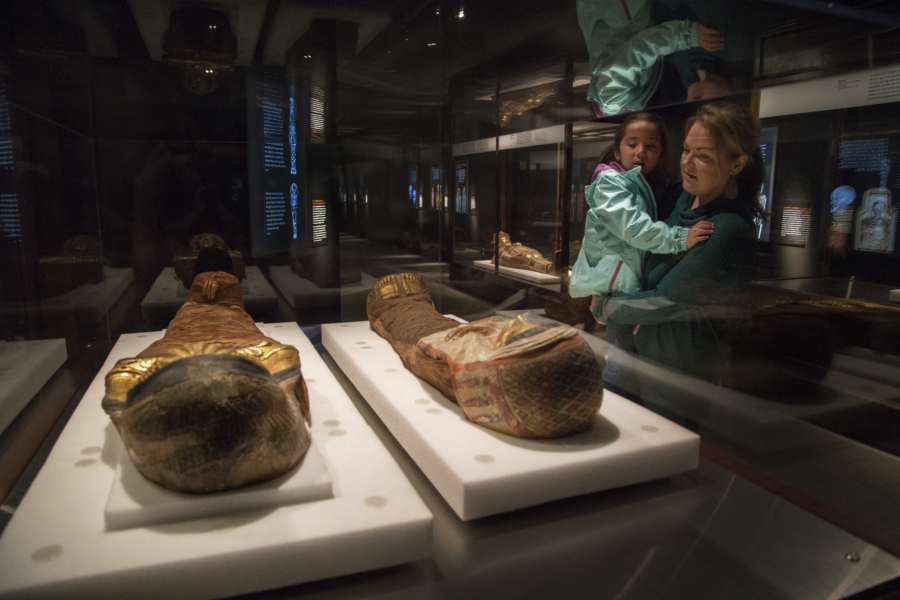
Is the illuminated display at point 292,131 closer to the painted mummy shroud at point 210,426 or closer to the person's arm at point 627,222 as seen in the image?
the person's arm at point 627,222

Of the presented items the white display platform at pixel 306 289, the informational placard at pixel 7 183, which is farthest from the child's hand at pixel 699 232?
the informational placard at pixel 7 183

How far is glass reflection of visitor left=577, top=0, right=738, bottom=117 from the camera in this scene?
2.22 meters

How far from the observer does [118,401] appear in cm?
169

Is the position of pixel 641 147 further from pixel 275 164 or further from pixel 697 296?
pixel 275 164

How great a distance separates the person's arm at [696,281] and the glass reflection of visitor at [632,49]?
547 mm

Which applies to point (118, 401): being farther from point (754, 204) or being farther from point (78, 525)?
point (754, 204)

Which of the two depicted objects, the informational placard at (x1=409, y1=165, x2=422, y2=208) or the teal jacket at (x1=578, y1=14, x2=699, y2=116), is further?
the informational placard at (x1=409, y1=165, x2=422, y2=208)

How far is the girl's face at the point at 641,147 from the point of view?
2471mm

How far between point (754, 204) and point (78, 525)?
7.38 feet

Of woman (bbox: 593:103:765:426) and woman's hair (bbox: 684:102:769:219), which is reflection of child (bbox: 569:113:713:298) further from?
woman's hair (bbox: 684:102:769:219)

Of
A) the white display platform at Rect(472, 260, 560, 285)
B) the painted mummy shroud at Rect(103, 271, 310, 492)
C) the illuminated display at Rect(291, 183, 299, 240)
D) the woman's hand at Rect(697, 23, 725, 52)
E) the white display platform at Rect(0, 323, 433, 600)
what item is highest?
the woman's hand at Rect(697, 23, 725, 52)

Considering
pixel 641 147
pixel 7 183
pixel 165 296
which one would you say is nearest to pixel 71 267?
pixel 165 296

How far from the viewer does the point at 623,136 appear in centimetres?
260

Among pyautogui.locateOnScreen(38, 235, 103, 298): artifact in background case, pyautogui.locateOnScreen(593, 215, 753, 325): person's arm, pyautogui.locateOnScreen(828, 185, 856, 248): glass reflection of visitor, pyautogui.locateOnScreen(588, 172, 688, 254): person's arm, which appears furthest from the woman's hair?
pyautogui.locateOnScreen(38, 235, 103, 298): artifact in background case
